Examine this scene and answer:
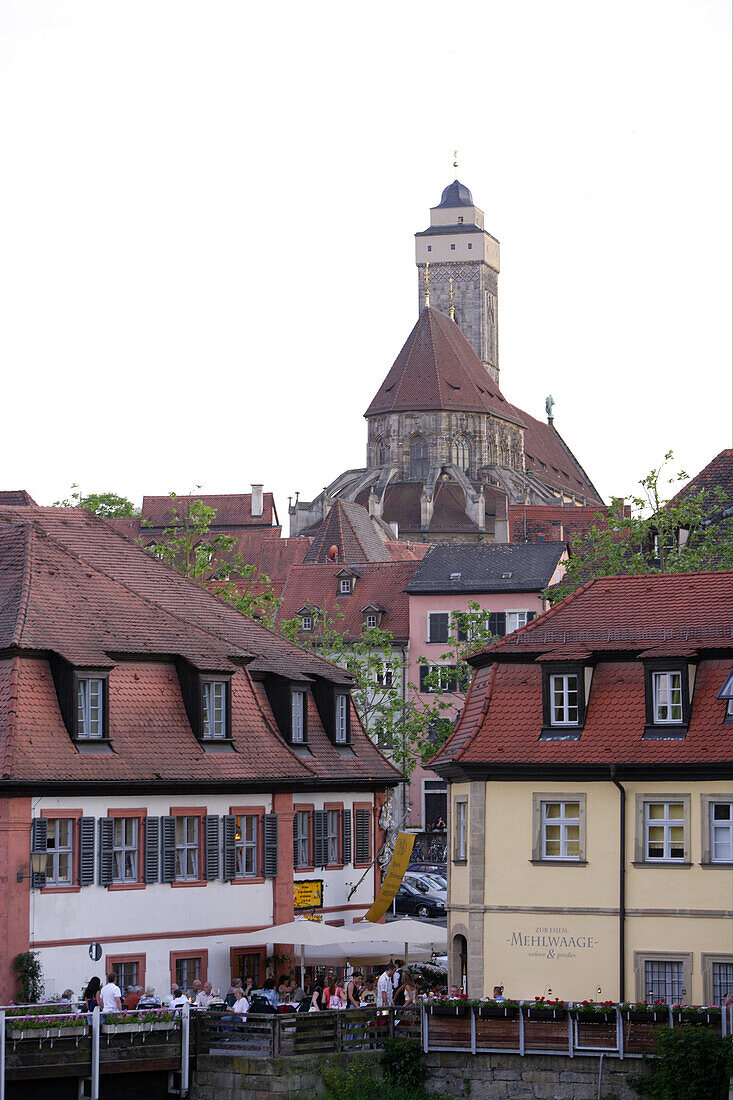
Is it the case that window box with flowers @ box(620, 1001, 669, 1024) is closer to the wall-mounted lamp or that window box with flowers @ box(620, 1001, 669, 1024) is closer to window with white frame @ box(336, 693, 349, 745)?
the wall-mounted lamp

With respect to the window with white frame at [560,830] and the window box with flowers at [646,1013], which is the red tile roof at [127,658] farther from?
the window box with flowers at [646,1013]

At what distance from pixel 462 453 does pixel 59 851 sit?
5876 inches

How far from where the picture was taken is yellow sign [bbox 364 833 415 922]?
156 ft

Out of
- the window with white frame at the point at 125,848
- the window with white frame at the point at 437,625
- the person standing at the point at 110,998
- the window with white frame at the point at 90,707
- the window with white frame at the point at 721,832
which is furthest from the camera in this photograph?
the window with white frame at the point at 437,625

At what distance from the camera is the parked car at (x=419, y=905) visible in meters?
64.8

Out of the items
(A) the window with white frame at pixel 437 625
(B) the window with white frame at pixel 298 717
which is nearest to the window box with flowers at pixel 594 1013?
(B) the window with white frame at pixel 298 717

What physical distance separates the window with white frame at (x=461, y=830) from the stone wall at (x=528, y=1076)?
720cm

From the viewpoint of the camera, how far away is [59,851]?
140ft

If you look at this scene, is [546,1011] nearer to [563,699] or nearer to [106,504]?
[563,699]

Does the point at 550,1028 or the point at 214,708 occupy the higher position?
the point at 214,708

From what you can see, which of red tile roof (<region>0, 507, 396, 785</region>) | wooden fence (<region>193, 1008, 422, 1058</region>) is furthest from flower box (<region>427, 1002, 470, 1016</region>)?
red tile roof (<region>0, 507, 396, 785</region>)

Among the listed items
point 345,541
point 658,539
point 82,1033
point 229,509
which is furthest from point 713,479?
point 229,509

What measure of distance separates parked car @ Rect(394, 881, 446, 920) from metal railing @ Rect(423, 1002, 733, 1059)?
27.3 metres

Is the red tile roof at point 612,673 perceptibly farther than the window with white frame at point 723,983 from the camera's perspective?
Yes
